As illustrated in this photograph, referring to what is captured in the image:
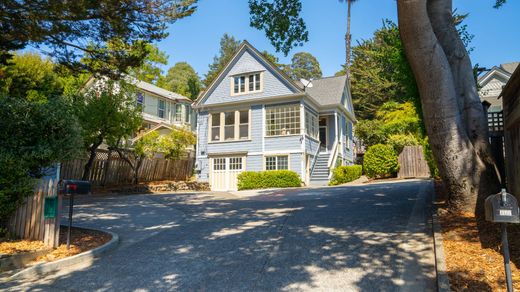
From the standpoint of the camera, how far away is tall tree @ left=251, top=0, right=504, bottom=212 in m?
6.60

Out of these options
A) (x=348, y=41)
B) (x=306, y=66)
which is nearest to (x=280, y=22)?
(x=348, y=41)

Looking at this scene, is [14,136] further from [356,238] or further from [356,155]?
[356,155]

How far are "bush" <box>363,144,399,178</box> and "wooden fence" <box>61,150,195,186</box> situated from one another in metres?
12.9

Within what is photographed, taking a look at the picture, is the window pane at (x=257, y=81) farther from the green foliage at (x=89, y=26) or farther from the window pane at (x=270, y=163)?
the green foliage at (x=89, y=26)

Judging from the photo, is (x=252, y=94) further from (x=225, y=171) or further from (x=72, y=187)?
(x=72, y=187)

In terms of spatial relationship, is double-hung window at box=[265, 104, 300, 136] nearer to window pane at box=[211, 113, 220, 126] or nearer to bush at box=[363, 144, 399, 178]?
window pane at box=[211, 113, 220, 126]

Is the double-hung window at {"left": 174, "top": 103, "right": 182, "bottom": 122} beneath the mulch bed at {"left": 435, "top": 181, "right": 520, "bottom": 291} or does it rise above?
above

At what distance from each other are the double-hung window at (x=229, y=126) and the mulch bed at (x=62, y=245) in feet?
55.4

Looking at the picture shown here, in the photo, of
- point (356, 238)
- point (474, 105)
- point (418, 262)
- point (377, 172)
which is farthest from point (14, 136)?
point (377, 172)

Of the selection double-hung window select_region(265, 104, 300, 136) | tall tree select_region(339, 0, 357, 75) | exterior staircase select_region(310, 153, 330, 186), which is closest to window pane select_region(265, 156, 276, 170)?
double-hung window select_region(265, 104, 300, 136)

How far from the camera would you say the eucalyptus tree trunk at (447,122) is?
6.60 metres

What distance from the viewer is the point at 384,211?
29.5 feet

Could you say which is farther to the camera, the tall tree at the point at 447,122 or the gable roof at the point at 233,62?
the gable roof at the point at 233,62

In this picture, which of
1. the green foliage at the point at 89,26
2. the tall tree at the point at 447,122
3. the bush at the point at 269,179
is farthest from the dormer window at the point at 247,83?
the tall tree at the point at 447,122
